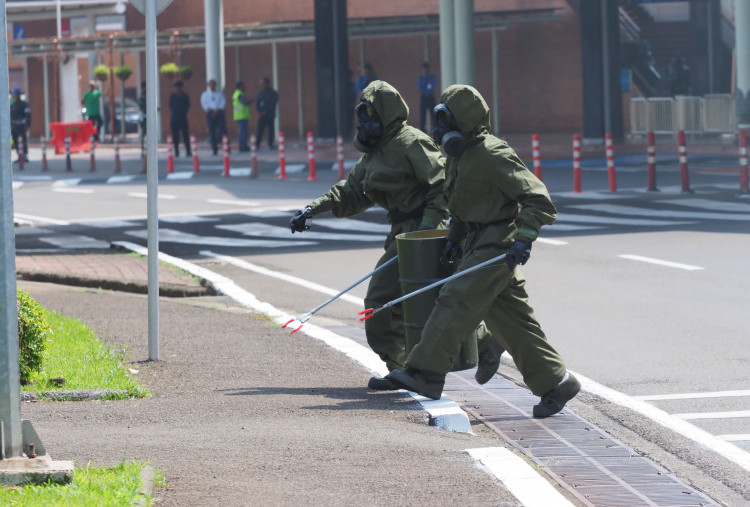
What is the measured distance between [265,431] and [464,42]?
85.4 feet

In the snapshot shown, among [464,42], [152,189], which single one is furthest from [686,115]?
[152,189]

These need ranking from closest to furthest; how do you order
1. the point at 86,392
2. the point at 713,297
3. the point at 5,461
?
the point at 5,461 → the point at 86,392 → the point at 713,297

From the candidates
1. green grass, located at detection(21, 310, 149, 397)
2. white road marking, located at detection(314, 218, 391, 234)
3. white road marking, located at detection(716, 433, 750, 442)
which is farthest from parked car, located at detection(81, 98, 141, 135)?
white road marking, located at detection(716, 433, 750, 442)

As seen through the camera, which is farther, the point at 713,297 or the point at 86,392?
Result: the point at 713,297

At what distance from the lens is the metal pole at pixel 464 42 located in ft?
107

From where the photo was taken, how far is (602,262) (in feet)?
51.2

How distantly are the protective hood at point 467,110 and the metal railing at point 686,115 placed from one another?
27040 mm

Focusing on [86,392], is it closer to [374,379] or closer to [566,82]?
[374,379]

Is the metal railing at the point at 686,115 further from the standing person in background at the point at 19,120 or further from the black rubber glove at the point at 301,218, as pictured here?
the black rubber glove at the point at 301,218

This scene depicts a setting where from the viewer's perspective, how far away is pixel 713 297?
42.1ft

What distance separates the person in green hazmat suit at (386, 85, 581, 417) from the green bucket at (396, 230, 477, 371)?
0.30 meters

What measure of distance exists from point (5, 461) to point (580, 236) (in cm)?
1294

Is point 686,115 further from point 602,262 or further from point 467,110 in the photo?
point 467,110

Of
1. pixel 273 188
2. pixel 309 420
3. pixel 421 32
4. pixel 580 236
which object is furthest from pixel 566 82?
pixel 309 420
